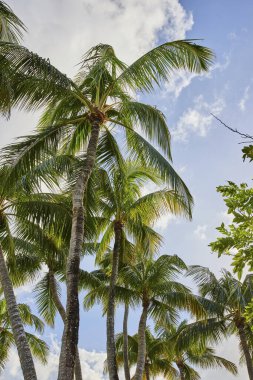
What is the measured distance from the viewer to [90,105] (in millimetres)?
10750

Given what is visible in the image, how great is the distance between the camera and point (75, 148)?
12.5m

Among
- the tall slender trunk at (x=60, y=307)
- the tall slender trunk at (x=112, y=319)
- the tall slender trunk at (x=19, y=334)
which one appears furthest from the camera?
the tall slender trunk at (x=60, y=307)

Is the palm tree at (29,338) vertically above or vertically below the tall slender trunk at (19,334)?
above

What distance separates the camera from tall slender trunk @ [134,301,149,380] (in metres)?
15.1

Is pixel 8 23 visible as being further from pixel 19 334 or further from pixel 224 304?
pixel 224 304

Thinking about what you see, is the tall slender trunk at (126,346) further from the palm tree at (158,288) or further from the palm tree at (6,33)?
the palm tree at (6,33)

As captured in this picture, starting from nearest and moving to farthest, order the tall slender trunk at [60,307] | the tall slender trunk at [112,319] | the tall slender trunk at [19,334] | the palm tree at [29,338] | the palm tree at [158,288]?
the tall slender trunk at [19,334] < the tall slender trunk at [112,319] < the tall slender trunk at [60,307] < the palm tree at [158,288] < the palm tree at [29,338]

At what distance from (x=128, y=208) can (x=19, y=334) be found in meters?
6.94

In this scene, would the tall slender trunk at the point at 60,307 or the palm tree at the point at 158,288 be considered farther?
the palm tree at the point at 158,288

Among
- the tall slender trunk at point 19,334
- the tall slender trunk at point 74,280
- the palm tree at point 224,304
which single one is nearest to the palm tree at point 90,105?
the tall slender trunk at point 74,280

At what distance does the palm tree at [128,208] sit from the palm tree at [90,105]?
2.79 m

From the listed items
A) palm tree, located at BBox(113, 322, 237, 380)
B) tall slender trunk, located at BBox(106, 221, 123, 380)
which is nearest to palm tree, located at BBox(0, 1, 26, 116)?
tall slender trunk, located at BBox(106, 221, 123, 380)

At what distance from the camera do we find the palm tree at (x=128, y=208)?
579 inches

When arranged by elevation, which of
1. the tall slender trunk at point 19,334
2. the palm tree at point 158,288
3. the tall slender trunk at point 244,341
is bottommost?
the tall slender trunk at point 19,334
